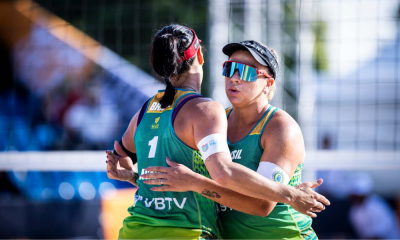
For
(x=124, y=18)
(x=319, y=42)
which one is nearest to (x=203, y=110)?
(x=319, y=42)

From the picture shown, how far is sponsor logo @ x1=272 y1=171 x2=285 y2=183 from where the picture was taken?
7.84 feet

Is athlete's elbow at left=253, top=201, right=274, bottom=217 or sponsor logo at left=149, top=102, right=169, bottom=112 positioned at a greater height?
sponsor logo at left=149, top=102, right=169, bottom=112

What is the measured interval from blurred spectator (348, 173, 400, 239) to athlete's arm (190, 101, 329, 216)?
15.3 ft

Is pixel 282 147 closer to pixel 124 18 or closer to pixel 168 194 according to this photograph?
pixel 168 194

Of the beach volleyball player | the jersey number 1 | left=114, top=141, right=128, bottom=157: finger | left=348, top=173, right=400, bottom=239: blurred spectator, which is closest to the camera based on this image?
the jersey number 1

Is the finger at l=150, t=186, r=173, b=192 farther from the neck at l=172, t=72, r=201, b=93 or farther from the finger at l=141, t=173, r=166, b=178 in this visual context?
the neck at l=172, t=72, r=201, b=93

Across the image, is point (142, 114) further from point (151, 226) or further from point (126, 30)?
point (126, 30)

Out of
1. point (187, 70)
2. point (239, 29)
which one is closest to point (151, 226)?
point (187, 70)

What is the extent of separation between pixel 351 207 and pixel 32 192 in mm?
5382

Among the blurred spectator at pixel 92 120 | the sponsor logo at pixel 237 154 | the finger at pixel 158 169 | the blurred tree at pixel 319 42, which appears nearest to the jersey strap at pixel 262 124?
the sponsor logo at pixel 237 154

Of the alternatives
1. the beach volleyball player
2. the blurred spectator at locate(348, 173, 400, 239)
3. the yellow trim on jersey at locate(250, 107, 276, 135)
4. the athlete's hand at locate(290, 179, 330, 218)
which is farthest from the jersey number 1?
the blurred spectator at locate(348, 173, 400, 239)

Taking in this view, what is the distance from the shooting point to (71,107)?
9195 mm

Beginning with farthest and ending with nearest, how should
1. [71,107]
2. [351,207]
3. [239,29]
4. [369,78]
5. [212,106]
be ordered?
[71,107] → [369,78] → [351,207] → [239,29] → [212,106]

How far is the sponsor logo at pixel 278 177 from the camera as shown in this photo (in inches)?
94.0
